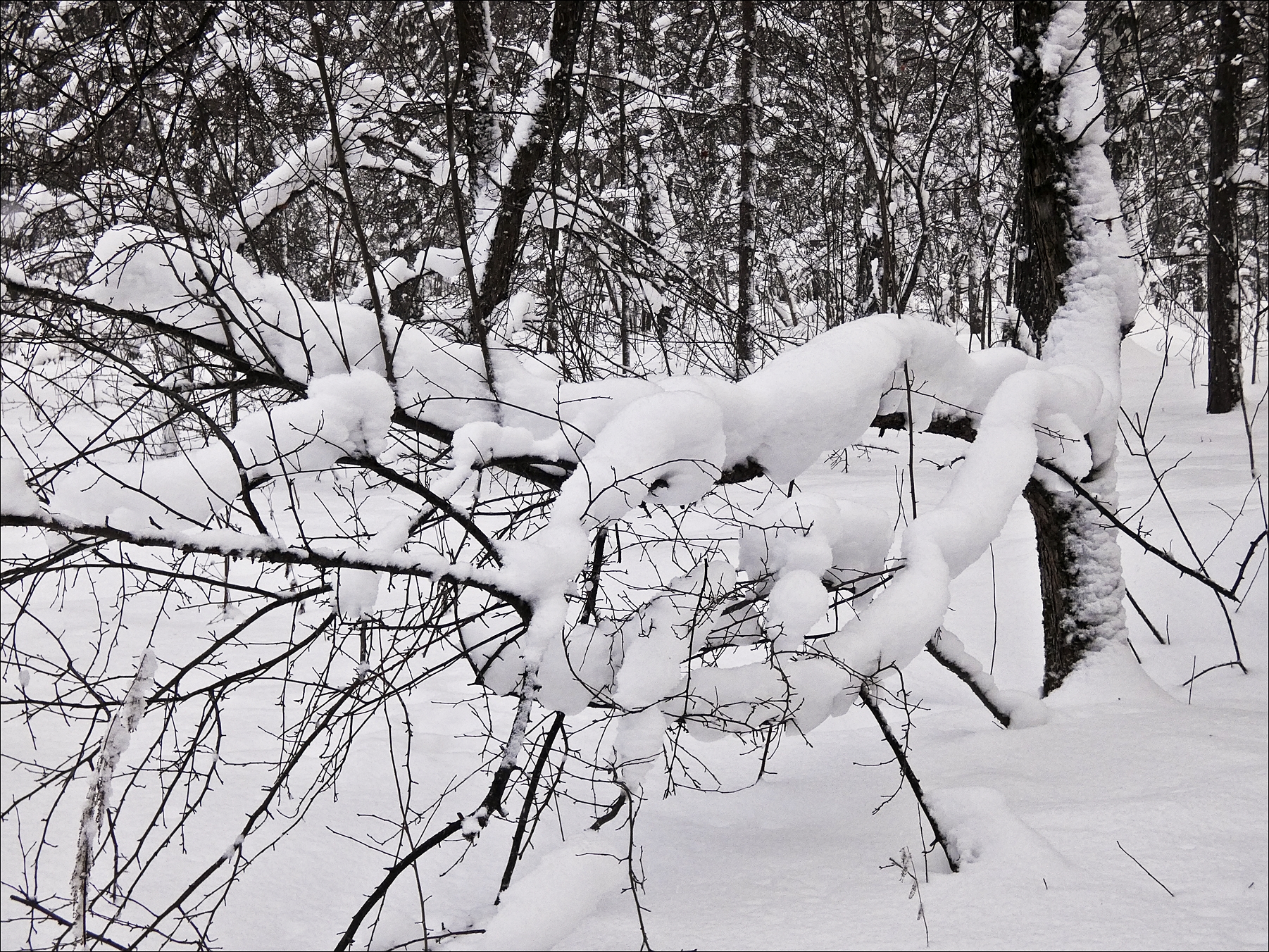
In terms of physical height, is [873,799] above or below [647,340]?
below

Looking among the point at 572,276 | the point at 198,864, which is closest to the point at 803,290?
the point at 572,276

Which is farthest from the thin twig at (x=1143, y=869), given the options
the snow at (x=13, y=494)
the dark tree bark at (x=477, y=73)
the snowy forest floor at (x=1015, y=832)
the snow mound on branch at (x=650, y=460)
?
the dark tree bark at (x=477, y=73)

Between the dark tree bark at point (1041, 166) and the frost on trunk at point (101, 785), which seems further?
the dark tree bark at point (1041, 166)

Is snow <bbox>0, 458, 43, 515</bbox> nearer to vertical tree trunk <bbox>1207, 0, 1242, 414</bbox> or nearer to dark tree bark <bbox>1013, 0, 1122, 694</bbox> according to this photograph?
dark tree bark <bbox>1013, 0, 1122, 694</bbox>

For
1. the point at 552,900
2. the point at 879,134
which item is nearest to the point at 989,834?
the point at 552,900

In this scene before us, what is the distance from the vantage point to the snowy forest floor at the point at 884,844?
204 centimetres

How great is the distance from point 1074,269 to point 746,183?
12.0 feet

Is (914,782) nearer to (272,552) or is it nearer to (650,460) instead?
(650,460)

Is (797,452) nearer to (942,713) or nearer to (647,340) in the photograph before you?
(647,340)

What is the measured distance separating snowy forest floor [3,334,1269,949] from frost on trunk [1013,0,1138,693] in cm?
30

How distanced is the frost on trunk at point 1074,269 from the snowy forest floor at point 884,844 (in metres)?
0.30

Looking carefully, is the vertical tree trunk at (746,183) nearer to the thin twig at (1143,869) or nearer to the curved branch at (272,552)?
the curved branch at (272,552)

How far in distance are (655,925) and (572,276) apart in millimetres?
3032

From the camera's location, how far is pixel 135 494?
1888mm
